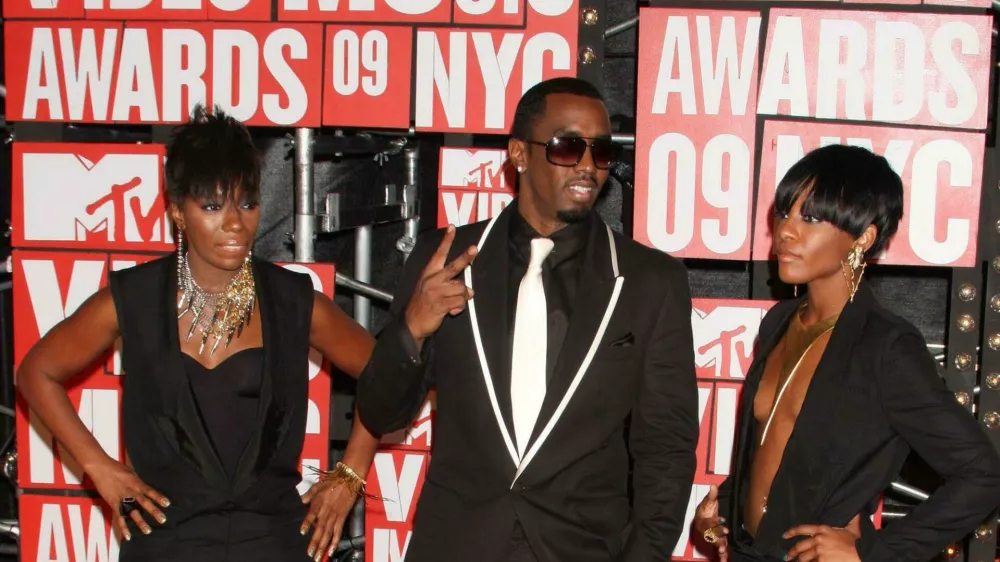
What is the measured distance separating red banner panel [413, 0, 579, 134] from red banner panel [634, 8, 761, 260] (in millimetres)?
334

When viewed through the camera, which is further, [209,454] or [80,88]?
[80,88]

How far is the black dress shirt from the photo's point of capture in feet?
9.46

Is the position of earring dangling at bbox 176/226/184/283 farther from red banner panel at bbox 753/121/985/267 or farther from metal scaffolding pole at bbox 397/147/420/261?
red banner panel at bbox 753/121/985/267

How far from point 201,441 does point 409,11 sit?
80.7 inches

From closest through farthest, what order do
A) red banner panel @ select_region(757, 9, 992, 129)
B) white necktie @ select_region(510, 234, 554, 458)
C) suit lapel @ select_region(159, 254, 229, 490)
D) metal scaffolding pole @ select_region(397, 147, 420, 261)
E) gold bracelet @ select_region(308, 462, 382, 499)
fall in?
white necktie @ select_region(510, 234, 554, 458)
suit lapel @ select_region(159, 254, 229, 490)
gold bracelet @ select_region(308, 462, 382, 499)
red banner panel @ select_region(757, 9, 992, 129)
metal scaffolding pole @ select_region(397, 147, 420, 261)

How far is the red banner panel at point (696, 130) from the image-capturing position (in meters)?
4.12

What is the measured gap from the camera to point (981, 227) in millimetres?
4102

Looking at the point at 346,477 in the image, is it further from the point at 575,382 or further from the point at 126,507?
the point at 575,382

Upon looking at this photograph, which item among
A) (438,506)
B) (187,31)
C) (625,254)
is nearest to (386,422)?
(438,506)

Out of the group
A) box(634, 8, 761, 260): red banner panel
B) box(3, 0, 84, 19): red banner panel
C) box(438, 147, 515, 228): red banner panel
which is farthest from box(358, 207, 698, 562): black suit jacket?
→ box(3, 0, 84, 19): red banner panel

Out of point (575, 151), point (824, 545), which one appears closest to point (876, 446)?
point (824, 545)

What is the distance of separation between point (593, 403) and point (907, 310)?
2.98 meters

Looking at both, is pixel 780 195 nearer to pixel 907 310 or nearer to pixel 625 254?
pixel 625 254

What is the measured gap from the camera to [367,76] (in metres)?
4.34
